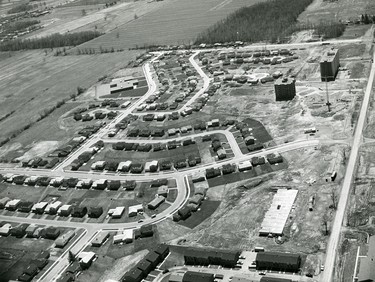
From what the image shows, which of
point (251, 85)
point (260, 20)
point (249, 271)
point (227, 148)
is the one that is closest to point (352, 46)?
point (251, 85)

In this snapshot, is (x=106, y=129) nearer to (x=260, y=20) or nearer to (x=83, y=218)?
(x=83, y=218)

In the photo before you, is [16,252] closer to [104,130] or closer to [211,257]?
[211,257]

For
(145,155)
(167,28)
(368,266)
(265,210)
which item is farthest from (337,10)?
(368,266)

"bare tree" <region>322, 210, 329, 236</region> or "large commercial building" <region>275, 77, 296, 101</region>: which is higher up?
"large commercial building" <region>275, 77, 296, 101</region>

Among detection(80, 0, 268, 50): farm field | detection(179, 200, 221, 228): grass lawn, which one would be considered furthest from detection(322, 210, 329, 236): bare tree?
detection(80, 0, 268, 50): farm field

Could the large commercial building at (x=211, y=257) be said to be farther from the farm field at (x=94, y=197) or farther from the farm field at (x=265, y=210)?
the farm field at (x=94, y=197)

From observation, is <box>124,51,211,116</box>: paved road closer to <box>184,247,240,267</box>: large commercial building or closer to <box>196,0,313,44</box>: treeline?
<box>196,0,313,44</box>: treeline
